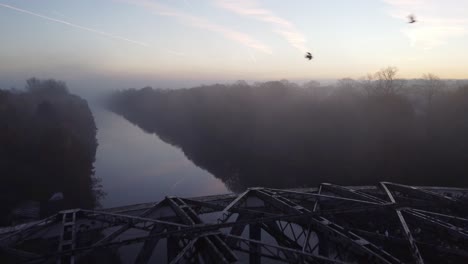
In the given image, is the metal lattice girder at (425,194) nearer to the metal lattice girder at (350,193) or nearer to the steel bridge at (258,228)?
the steel bridge at (258,228)

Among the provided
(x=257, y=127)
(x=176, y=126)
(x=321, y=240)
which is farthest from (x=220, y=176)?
(x=176, y=126)

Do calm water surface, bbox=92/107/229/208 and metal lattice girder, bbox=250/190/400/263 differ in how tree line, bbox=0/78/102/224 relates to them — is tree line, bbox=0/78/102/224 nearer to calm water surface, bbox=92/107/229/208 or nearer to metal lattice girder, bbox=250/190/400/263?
calm water surface, bbox=92/107/229/208

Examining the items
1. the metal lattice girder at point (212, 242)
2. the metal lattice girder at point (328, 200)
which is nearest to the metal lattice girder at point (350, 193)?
the metal lattice girder at point (328, 200)

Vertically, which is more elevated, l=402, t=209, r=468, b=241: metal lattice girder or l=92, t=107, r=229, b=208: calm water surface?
l=402, t=209, r=468, b=241: metal lattice girder

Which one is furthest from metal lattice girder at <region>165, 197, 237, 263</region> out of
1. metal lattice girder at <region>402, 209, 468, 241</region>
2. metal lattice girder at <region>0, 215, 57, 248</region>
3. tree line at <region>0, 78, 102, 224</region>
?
tree line at <region>0, 78, 102, 224</region>

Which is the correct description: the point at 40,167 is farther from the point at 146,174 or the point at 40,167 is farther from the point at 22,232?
the point at 22,232

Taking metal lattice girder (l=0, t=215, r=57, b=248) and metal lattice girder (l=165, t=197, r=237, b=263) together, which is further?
metal lattice girder (l=0, t=215, r=57, b=248)

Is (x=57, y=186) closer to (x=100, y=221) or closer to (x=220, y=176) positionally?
(x=220, y=176)
